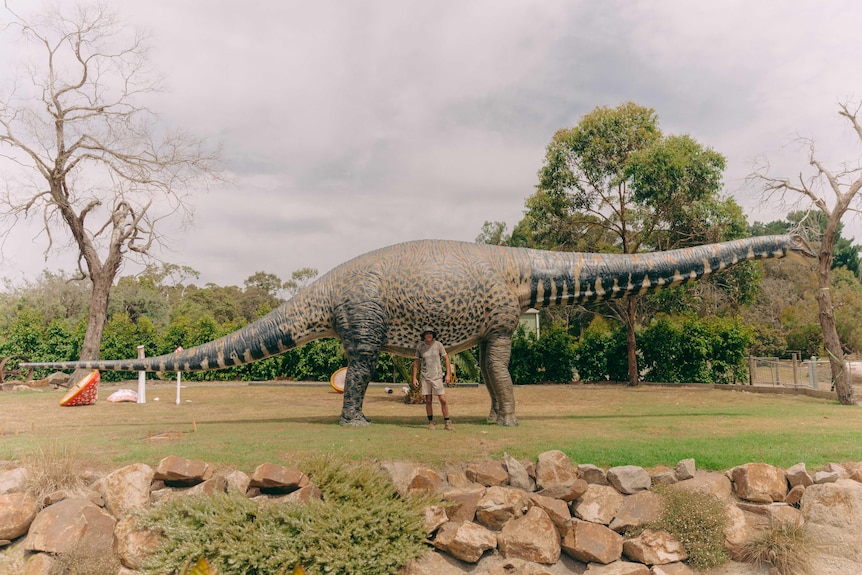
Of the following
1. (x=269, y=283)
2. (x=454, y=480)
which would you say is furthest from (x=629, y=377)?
(x=269, y=283)

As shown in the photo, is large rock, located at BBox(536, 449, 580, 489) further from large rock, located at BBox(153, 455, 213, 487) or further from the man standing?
large rock, located at BBox(153, 455, 213, 487)

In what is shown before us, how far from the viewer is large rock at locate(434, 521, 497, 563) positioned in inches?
213

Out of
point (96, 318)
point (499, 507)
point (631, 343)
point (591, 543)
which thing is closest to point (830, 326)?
point (631, 343)

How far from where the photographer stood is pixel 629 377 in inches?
727

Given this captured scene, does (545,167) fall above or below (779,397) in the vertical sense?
above

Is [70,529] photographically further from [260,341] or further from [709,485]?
[709,485]

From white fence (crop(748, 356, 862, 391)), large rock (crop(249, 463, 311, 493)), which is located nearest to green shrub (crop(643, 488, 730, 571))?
large rock (crop(249, 463, 311, 493))

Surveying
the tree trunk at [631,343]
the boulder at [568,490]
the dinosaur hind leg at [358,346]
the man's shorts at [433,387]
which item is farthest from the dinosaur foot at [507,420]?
the tree trunk at [631,343]

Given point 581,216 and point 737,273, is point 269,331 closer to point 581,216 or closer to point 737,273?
point 581,216

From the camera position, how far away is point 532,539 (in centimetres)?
550

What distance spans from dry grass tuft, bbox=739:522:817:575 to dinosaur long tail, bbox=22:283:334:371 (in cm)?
589

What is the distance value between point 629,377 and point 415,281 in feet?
41.7

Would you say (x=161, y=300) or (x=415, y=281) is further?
(x=161, y=300)

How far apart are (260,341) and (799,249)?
27.8ft
